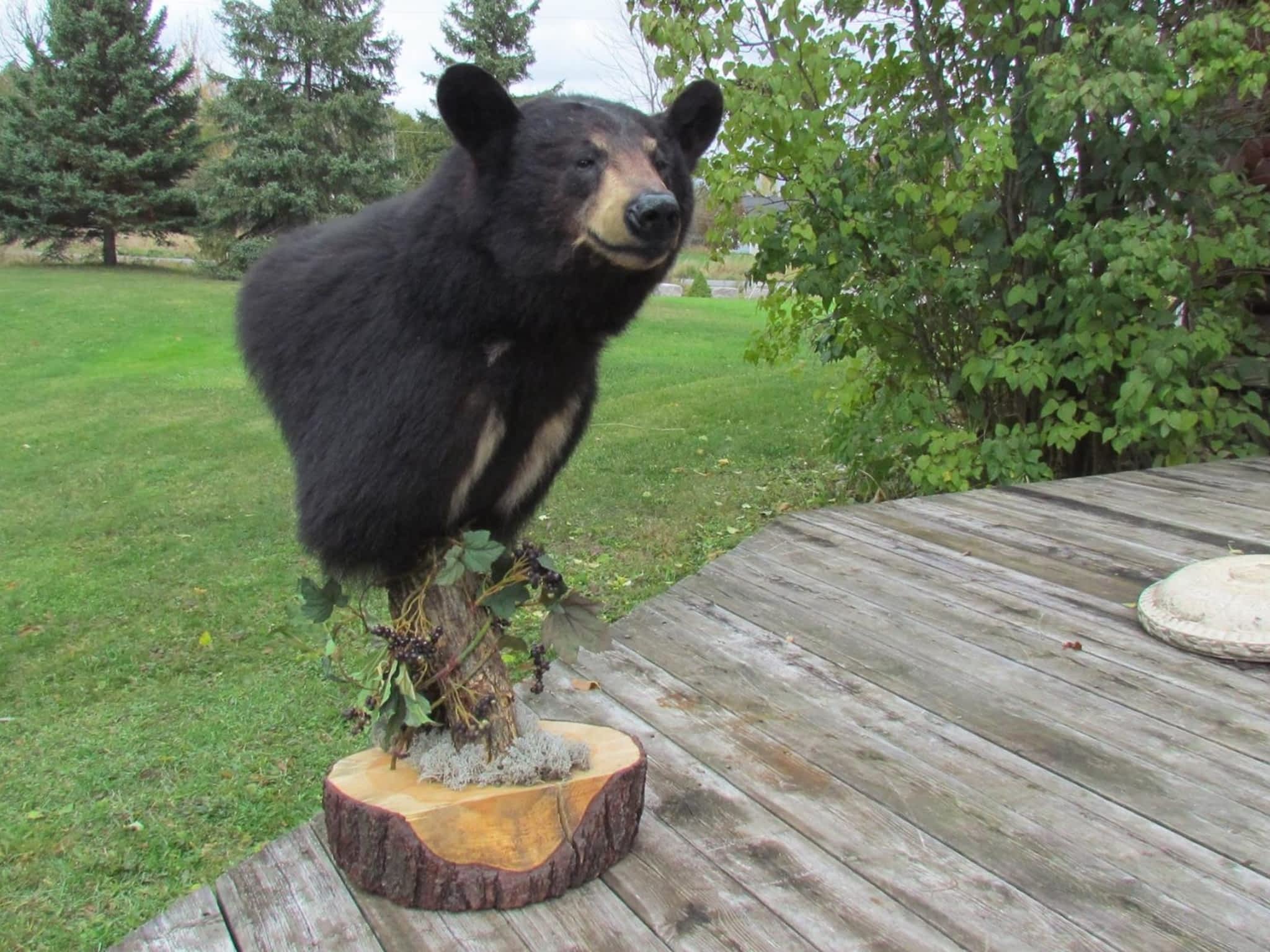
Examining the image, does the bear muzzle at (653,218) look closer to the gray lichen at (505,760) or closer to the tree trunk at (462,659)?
the tree trunk at (462,659)

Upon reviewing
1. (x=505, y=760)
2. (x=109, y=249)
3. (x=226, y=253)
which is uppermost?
(x=505, y=760)

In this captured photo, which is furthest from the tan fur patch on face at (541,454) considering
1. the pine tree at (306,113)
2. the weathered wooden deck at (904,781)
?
the pine tree at (306,113)

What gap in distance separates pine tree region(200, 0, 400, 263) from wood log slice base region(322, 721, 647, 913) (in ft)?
46.8

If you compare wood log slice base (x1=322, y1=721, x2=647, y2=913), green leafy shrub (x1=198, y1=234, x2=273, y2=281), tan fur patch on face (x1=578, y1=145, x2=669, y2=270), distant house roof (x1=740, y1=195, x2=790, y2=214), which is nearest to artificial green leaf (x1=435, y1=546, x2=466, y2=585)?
wood log slice base (x1=322, y1=721, x2=647, y2=913)

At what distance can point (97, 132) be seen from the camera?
1747cm

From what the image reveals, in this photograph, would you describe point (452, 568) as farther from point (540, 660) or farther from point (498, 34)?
point (498, 34)

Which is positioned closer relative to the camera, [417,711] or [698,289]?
[417,711]

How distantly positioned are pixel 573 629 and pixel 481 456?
1.23ft

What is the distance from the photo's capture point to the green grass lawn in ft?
9.20

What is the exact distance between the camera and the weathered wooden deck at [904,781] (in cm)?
170

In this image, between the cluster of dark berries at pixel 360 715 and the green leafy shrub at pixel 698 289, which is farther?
the green leafy shrub at pixel 698 289

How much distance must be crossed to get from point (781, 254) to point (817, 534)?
4.50 ft

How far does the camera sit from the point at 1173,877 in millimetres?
1772

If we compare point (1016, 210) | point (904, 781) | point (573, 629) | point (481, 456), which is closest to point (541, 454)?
point (481, 456)
